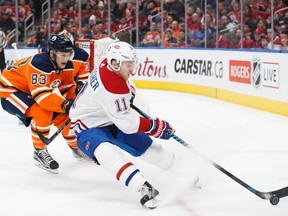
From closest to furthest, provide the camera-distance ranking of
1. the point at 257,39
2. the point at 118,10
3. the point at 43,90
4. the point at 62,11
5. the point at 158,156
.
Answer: the point at 158,156
the point at 43,90
the point at 257,39
the point at 118,10
the point at 62,11

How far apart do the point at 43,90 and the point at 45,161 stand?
0.54 m

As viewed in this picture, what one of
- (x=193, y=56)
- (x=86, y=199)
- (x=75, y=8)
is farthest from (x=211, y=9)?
(x=86, y=199)

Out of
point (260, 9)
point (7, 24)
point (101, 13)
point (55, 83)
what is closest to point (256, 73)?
point (260, 9)

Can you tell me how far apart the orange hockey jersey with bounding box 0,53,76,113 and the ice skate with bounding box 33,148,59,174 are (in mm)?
393

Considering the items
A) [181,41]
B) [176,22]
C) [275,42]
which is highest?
[176,22]

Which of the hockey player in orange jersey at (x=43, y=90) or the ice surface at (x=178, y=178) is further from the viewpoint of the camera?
the hockey player in orange jersey at (x=43, y=90)

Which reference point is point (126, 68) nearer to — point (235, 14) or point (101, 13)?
point (235, 14)

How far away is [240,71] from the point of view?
8406mm

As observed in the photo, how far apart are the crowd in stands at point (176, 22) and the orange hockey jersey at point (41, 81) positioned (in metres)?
3.99

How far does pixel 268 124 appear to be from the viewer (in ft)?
21.9

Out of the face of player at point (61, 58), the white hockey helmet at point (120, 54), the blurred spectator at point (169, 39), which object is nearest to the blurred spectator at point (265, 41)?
the blurred spectator at point (169, 39)

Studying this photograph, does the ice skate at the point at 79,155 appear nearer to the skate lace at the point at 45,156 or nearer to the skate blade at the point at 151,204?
Result: the skate lace at the point at 45,156

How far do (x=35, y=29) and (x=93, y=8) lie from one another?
4.54ft

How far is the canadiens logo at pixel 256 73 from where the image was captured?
305 inches
